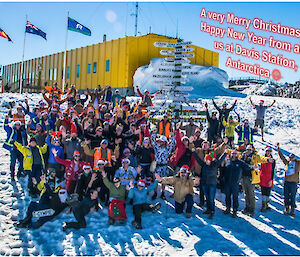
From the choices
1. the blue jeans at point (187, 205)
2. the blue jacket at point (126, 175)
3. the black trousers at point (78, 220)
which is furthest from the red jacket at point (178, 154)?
the black trousers at point (78, 220)

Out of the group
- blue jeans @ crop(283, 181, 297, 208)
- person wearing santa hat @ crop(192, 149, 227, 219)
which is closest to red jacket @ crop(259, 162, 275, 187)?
blue jeans @ crop(283, 181, 297, 208)

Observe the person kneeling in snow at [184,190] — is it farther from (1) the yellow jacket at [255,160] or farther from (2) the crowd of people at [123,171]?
(1) the yellow jacket at [255,160]

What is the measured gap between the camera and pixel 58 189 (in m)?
6.81

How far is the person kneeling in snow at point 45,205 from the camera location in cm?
631

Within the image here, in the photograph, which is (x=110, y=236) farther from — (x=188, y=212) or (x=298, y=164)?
(x=298, y=164)

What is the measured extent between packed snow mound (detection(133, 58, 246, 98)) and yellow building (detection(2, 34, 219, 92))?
5.03ft

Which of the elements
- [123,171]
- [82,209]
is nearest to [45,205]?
[82,209]

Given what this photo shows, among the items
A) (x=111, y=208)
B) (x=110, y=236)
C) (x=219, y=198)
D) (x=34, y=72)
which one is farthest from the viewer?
(x=34, y=72)

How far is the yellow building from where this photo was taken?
2427cm

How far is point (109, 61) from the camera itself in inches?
1011

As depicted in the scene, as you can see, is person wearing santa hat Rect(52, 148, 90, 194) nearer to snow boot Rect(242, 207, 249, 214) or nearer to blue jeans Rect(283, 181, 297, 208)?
snow boot Rect(242, 207, 249, 214)

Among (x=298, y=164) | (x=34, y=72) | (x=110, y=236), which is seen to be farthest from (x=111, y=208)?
(x=34, y=72)

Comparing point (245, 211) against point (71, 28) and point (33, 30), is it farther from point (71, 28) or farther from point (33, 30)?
point (33, 30)

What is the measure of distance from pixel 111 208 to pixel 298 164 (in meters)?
4.83
